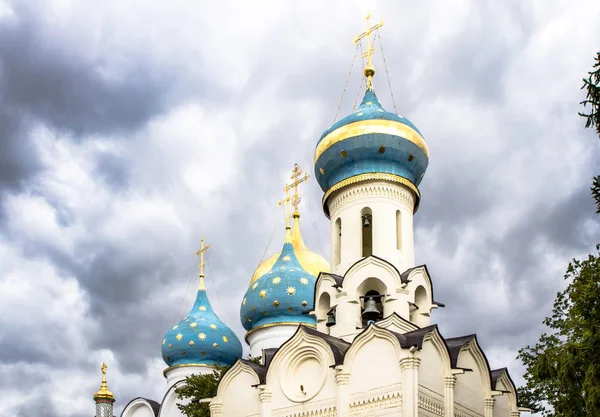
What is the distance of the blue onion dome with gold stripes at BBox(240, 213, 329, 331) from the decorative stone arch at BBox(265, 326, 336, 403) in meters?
7.51

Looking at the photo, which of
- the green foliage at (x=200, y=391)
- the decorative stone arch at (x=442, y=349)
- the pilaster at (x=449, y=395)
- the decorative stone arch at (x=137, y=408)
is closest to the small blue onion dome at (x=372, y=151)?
the decorative stone arch at (x=442, y=349)

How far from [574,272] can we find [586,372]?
198 cm

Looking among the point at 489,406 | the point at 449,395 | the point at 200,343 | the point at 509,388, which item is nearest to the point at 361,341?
the point at 449,395

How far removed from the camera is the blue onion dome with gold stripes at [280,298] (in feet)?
78.1

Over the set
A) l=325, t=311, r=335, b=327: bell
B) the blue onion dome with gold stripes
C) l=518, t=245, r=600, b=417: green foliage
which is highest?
the blue onion dome with gold stripes

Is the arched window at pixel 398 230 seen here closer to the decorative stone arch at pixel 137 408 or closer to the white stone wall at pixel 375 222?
the white stone wall at pixel 375 222

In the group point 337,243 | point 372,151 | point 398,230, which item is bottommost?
point 337,243

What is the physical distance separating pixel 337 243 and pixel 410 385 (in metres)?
4.29

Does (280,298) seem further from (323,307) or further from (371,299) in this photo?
(371,299)

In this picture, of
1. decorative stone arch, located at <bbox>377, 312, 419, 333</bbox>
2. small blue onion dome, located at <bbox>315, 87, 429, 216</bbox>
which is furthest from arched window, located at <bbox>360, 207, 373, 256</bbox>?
decorative stone arch, located at <bbox>377, 312, 419, 333</bbox>

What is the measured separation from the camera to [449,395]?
15.0m

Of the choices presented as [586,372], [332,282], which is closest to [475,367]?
[332,282]

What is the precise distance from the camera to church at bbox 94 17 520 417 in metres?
14.9

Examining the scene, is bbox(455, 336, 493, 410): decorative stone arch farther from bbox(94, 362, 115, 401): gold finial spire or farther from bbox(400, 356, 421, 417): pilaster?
bbox(94, 362, 115, 401): gold finial spire
